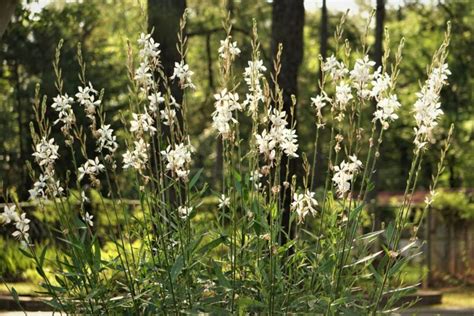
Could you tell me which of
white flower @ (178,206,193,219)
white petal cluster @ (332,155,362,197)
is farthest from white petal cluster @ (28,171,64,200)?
white petal cluster @ (332,155,362,197)

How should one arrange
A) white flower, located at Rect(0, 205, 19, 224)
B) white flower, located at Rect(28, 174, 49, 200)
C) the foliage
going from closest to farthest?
1. white flower, located at Rect(0, 205, 19, 224)
2. white flower, located at Rect(28, 174, 49, 200)
3. the foliage

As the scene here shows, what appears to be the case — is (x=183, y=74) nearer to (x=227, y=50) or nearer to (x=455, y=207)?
(x=227, y=50)

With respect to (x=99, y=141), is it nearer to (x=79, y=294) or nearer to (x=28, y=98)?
(x=79, y=294)

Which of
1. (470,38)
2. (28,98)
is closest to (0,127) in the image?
(28,98)

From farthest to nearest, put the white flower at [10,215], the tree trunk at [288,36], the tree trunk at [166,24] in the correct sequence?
the tree trunk at [288,36], the tree trunk at [166,24], the white flower at [10,215]

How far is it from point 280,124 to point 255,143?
17 cm

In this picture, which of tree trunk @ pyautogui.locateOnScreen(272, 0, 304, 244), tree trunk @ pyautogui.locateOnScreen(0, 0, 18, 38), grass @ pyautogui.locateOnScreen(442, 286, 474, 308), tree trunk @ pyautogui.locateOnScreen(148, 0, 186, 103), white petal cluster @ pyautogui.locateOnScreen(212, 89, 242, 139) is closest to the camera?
white petal cluster @ pyautogui.locateOnScreen(212, 89, 242, 139)

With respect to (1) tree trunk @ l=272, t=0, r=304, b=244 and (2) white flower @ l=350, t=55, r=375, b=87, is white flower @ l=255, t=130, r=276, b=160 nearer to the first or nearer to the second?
(2) white flower @ l=350, t=55, r=375, b=87

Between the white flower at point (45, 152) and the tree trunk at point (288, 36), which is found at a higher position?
the tree trunk at point (288, 36)

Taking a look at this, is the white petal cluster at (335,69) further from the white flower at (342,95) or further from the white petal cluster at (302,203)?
the white petal cluster at (302,203)

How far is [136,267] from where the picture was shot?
5.01 meters

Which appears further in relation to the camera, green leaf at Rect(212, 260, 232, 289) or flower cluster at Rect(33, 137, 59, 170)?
flower cluster at Rect(33, 137, 59, 170)

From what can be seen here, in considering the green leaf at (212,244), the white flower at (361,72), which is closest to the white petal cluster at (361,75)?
the white flower at (361,72)

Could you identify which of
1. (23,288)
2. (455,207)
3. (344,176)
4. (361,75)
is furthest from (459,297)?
(361,75)
